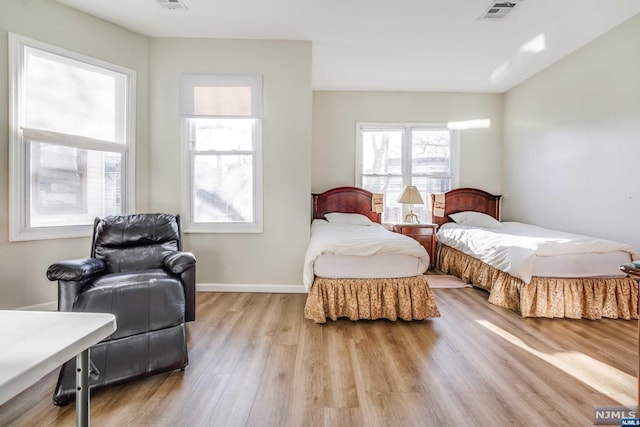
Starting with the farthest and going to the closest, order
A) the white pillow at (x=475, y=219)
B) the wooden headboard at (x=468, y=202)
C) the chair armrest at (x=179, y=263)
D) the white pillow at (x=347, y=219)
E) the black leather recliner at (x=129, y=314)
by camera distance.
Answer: the wooden headboard at (x=468, y=202)
the white pillow at (x=475, y=219)
the white pillow at (x=347, y=219)
the chair armrest at (x=179, y=263)
the black leather recliner at (x=129, y=314)

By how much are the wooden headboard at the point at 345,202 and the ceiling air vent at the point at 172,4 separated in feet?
9.01

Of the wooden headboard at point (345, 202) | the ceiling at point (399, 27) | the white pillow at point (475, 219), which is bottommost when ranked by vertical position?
the white pillow at point (475, 219)

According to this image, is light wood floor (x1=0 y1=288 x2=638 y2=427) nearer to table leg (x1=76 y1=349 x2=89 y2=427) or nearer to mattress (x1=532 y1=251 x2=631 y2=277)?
mattress (x1=532 y1=251 x2=631 y2=277)

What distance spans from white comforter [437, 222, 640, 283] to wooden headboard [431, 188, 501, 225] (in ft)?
3.25

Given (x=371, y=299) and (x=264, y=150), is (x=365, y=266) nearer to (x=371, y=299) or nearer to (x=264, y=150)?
(x=371, y=299)

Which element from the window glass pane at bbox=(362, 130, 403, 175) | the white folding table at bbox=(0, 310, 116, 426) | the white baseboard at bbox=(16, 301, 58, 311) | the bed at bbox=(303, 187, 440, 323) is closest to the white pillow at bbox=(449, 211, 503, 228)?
the window glass pane at bbox=(362, 130, 403, 175)

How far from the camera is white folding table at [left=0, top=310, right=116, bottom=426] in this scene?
676mm

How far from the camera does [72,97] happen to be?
3072 mm

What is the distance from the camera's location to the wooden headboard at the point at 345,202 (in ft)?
16.0

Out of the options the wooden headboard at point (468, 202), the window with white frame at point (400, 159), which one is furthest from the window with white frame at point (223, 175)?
the wooden headboard at point (468, 202)

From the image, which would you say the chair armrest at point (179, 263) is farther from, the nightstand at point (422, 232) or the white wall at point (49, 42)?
the nightstand at point (422, 232)

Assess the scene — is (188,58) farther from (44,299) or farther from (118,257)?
(44,299)

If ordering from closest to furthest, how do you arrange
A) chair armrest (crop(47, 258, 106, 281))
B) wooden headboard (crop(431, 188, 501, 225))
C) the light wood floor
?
the light wood floor, chair armrest (crop(47, 258, 106, 281)), wooden headboard (crop(431, 188, 501, 225))

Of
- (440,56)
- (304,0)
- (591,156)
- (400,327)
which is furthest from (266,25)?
(591,156)
